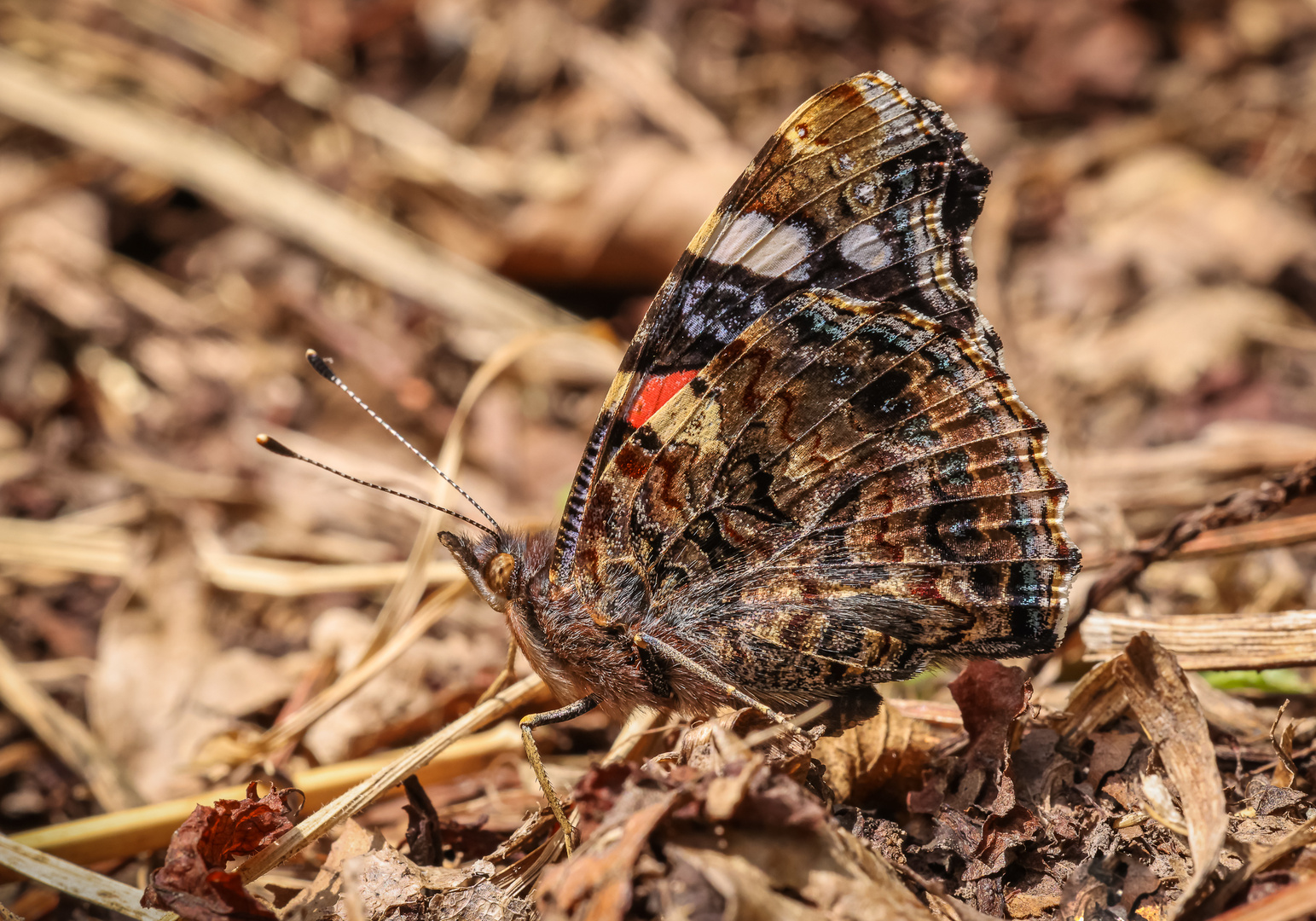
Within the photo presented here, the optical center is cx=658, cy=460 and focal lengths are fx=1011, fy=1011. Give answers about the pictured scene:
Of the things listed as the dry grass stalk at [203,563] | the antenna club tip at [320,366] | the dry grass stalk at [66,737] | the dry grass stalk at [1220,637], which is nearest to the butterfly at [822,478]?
the dry grass stalk at [1220,637]

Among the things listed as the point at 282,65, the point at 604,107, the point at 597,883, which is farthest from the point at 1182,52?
the point at 597,883

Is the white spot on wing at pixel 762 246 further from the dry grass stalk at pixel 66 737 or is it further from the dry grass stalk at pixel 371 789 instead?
the dry grass stalk at pixel 66 737

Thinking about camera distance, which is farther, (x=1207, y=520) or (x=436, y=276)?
(x=436, y=276)

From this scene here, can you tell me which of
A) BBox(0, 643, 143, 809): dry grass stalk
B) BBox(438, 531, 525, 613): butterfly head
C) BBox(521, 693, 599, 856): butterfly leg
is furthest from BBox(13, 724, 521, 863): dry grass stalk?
BBox(438, 531, 525, 613): butterfly head

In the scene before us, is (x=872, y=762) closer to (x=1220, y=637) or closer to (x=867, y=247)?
(x=1220, y=637)

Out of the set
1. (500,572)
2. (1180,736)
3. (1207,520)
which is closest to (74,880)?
(500,572)

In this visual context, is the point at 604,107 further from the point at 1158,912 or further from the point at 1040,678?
the point at 1158,912
